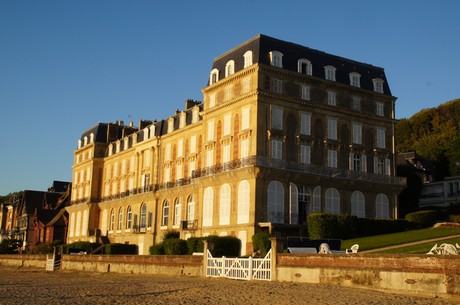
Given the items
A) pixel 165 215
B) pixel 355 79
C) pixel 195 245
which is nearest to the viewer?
pixel 195 245

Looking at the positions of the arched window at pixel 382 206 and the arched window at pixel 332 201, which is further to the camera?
the arched window at pixel 382 206

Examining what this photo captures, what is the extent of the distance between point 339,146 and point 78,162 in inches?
1544

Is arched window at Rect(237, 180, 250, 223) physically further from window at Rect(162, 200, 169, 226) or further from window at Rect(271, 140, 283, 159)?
window at Rect(162, 200, 169, 226)

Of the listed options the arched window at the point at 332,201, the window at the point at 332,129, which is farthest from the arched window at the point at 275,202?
the window at the point at 332,129

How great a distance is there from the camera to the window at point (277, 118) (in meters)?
40.0

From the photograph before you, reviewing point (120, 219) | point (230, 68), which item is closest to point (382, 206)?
point (230, 68)

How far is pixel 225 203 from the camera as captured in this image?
133 ft

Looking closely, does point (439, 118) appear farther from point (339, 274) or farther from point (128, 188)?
point (339, 274)

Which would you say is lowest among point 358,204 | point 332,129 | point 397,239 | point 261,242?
point 261,242

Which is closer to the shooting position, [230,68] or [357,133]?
[230,68]

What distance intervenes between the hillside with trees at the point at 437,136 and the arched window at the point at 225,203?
31.3 meters

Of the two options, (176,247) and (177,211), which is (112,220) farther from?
(176,247)

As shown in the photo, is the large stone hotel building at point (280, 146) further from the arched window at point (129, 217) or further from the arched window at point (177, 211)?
the arched window at point (129, 217)

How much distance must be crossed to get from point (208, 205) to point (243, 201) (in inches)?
175
